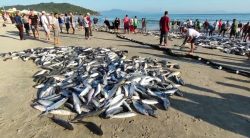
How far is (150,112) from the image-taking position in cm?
723

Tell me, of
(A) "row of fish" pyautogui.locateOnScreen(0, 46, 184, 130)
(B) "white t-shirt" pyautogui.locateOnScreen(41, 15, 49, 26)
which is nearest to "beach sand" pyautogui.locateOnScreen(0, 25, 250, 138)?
(A) "row of fish" pyautogui.locateOnScreen(0, 46, 184, 130)

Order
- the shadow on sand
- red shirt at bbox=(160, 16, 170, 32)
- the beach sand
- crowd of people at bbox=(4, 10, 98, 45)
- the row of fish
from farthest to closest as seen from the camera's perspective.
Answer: crowd of people at bbox=(4, 10, 98, 45) → red shirt at bbox=(160, 16, 170, 32) → the row of fish → the shadow on sand → the beach sand

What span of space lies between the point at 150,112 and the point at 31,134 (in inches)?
119

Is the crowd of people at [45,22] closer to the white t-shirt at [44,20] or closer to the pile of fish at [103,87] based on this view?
the white t-shirt at [44,20]

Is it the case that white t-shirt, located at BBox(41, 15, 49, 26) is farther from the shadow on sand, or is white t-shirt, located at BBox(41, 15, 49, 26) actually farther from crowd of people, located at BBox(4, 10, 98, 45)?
the shadow on sand

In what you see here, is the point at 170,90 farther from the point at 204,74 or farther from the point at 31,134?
the point at 31,134

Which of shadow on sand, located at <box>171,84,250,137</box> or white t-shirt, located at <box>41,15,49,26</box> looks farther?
white t-shirt, located at <box>41,15,49,26</box>

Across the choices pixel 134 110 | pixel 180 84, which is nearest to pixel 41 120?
pixel 134 110

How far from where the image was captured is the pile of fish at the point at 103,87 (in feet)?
23.9

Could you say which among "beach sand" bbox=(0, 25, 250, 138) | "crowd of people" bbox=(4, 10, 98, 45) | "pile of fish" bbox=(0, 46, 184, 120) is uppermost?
"crowd of people" bbox=(4, 10, 98, 45)

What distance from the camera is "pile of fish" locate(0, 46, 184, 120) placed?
23.9ft

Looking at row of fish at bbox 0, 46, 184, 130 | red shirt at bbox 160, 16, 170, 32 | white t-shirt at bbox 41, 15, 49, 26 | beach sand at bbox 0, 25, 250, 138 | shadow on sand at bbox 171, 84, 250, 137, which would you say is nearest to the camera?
beach sand at bbox 0, 25, 250, 138

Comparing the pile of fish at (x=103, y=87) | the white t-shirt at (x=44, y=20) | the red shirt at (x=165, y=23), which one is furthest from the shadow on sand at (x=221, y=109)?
the white t-shirt at (x=44, y=20)

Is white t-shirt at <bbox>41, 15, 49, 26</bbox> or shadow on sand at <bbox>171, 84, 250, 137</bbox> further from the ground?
white t-shirt at <bbox>41, 15, 49, 26</bbox>
